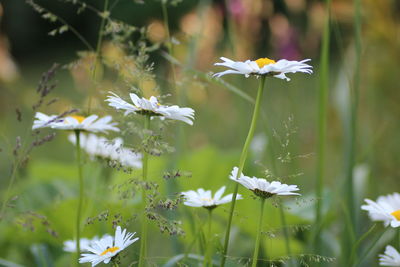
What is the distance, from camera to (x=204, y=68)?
7.41ft

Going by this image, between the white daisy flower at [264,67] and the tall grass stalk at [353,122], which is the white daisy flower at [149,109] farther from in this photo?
the tall grass stalk at [353,122]

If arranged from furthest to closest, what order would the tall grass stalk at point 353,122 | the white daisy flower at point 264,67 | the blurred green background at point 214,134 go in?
the tall grass stalk at point 353,122, the blurred green background at point 214,134, the white daisy flower at point 264,67

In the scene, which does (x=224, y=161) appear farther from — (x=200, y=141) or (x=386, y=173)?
(x=200, y=141)

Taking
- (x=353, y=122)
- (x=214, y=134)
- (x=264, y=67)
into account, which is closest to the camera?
(x=264, y=67)

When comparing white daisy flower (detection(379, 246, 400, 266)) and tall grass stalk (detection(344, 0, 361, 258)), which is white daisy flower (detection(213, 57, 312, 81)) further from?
tall grass stalk (detection(344, 0, 361, 258))

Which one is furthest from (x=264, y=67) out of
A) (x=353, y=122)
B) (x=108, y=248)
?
(x=353, y=122)

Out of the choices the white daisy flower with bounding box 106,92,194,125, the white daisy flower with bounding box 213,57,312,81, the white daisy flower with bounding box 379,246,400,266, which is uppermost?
the white daisy flower with bounding box 213,57,312,81

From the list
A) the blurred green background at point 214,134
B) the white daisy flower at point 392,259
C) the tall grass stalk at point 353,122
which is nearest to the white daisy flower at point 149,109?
the blurred green background at point 214,134

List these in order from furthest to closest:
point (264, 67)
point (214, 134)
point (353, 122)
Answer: point (214, 134) < point (353, 122) < point (264, 67)

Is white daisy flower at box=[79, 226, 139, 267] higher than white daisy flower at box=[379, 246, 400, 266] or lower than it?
lower

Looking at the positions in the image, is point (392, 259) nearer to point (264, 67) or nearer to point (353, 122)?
point (264, 67)

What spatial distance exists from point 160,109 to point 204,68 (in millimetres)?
1727

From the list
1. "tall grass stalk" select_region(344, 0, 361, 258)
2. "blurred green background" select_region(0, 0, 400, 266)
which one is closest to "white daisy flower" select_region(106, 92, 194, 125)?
"blurred green background" select_region(0, 0, 400, 266)

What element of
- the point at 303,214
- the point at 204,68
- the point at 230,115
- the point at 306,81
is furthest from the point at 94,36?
the point at 303,214
